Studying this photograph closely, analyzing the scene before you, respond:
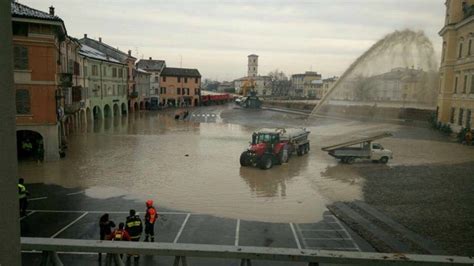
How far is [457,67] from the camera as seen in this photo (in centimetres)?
4459

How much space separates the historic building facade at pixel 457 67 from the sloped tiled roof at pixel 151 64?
69129mm

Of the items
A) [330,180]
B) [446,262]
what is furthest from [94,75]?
[446,262]

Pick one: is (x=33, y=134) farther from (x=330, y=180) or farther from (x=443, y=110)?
(x=443, y=110)

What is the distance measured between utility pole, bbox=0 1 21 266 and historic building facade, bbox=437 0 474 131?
148ft

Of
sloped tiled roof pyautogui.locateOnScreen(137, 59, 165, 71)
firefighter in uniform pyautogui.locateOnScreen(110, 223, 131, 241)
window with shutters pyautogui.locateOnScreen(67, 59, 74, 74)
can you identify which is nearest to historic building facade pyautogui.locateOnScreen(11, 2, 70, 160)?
window with shutters pyautogui.locateOnScreen(67, 59, 74, 74)

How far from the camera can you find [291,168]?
26422 millimetres

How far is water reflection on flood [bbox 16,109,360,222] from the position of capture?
17734 millimetres

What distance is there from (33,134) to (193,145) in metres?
13.6

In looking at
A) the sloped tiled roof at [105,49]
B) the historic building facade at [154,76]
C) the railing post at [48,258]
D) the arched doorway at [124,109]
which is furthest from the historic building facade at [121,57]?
the railing post at [48,258]

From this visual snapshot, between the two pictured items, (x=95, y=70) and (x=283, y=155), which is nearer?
(x=283, y=155)

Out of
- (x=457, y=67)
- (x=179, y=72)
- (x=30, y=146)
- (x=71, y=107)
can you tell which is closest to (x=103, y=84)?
(x=71, y=107)

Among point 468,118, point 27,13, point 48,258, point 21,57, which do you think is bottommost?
point 48,258

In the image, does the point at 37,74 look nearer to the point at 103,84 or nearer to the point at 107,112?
the point at 103,84

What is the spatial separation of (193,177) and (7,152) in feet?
68.6
